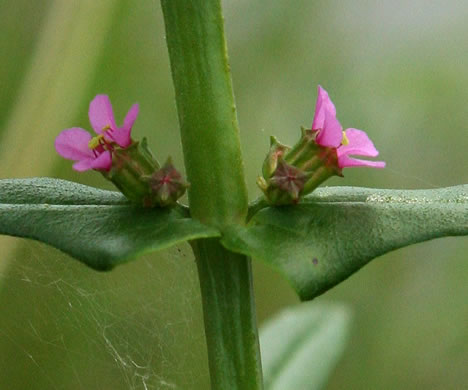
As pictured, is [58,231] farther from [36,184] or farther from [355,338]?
[355,338]

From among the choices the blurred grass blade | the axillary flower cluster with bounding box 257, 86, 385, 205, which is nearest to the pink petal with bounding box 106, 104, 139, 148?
the axillary flower cluster with bounding box 257, 86, 385, 205

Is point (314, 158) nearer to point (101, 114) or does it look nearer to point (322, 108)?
point (322, 108)

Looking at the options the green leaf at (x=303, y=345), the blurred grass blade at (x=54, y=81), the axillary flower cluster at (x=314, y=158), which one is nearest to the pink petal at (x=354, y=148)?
the axillary flower cluster at (x=314, y=158)

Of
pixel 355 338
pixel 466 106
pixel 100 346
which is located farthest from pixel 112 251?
pixel 466 106

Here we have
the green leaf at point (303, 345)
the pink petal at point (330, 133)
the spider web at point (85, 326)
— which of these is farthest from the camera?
the spider web at point (85, 326)

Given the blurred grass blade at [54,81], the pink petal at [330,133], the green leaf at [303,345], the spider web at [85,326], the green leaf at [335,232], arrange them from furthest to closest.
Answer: the blurred grass blade at [54,81] → the spider web at [85,326] → the green leaf at [303,345] → the pink petal at [330,133] → the green leaf at [335,232]

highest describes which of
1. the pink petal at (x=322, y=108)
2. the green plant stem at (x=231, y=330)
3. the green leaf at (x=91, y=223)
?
the pink petal at (x=322, y=108)

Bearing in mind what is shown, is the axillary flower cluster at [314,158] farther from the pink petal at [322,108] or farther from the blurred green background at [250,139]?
the blurred green background at [250,139]
